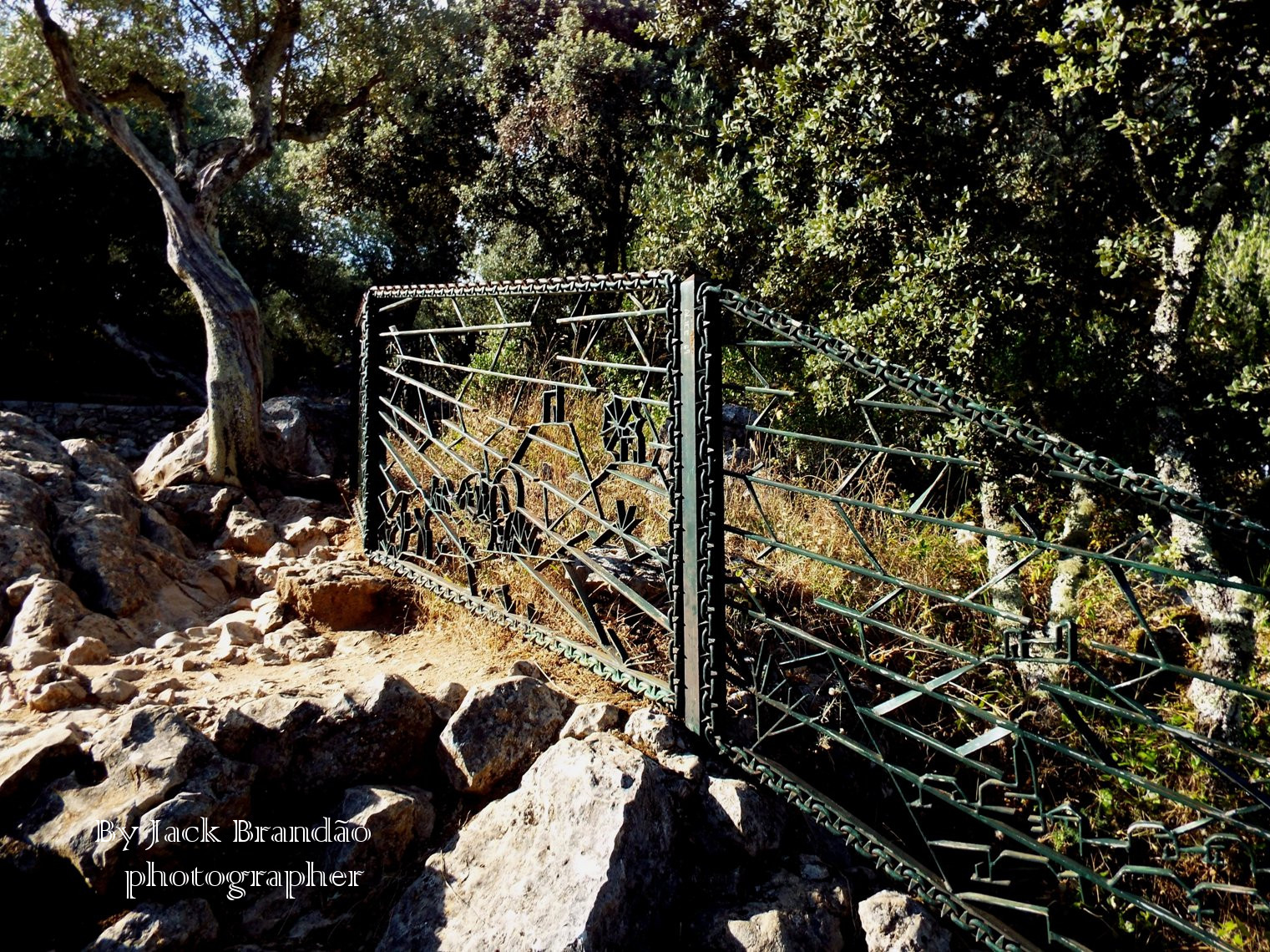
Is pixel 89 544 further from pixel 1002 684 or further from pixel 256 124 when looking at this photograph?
pixel 1002 684

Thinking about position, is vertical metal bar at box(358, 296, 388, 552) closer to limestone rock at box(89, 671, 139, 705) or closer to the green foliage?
limestone rock at box(89, 671, 139, 705)

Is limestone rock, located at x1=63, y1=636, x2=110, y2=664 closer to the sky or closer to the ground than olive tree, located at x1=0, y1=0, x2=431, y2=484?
closer to the ground

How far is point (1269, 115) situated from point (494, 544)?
13.4 ft

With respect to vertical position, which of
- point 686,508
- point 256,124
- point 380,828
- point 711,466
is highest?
point 256,124

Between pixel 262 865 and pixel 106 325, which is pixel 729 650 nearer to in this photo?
pixel 262 865

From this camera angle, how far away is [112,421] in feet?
38.9

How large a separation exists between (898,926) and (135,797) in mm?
2378

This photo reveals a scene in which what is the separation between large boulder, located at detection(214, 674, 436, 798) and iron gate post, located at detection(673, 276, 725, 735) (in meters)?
1.08

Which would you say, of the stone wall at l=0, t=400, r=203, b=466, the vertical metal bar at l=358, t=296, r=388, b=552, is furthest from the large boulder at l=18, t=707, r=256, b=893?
the stone wall at l=0, t=400, r=203, b=466

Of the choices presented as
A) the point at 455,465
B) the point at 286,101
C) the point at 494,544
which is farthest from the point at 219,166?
the point at 494,544

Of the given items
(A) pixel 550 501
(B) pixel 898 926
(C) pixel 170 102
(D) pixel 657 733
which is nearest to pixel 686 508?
(D) pixel 657 733

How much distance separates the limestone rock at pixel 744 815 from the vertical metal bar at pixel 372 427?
3.04m

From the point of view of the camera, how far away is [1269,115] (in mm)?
4242

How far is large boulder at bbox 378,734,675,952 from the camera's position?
2.63 m
